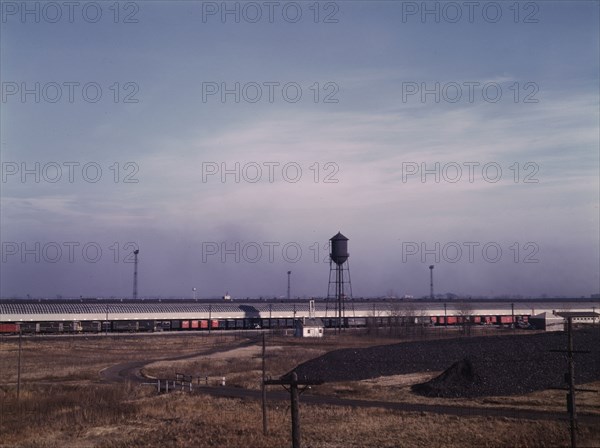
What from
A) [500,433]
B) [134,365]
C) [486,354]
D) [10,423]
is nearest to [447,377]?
[486,354]

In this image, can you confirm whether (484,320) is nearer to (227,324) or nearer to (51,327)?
(227,324)

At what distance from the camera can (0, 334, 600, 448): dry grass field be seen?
2436cm

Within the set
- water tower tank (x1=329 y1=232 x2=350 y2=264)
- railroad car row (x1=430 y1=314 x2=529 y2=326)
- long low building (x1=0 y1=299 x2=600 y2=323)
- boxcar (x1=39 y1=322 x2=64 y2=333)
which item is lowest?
railroad car row (x1=430 y1=314 x2=529 y2=326)

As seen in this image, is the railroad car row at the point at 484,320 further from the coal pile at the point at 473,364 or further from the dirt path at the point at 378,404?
the dirt path at the point at 378,404


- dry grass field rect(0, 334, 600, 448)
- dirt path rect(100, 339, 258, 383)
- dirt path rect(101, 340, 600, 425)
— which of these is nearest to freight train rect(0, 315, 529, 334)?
dirt path rect(100, 339, 258, 383)

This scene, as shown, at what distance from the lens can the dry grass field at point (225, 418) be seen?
79.9 ft

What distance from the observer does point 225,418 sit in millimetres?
29859

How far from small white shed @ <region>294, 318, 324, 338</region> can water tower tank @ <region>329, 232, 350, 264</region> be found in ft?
37.7

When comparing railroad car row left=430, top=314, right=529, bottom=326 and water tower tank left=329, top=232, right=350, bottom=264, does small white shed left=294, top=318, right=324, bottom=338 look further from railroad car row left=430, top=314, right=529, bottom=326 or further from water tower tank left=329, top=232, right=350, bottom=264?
railroad car row left=430, top=314, right=529, bottom=326

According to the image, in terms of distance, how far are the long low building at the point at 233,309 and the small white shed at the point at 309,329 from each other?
50.5 ft

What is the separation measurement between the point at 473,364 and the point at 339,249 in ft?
203

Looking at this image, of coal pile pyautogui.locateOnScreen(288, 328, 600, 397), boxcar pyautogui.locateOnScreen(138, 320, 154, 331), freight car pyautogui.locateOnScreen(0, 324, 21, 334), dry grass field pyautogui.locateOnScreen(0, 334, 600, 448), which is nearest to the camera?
dry grass field pyautogui.locateOnScreen(0, 334, 600, 448)

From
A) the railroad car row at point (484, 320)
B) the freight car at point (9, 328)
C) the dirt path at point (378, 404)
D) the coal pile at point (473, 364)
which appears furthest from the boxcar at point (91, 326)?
the coal pile at point (473, 364)

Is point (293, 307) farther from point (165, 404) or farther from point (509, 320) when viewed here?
point (165, 404)
